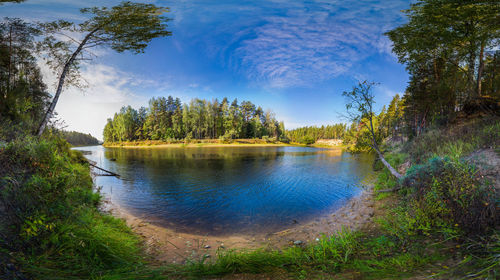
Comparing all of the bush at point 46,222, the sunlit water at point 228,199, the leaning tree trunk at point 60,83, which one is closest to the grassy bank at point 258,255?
the bush at point 46,222

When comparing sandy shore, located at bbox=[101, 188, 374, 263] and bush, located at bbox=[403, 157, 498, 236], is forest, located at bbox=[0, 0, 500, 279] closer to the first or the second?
bush, located at bbox=[403, 157, 498, 236]

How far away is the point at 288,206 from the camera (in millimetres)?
11039

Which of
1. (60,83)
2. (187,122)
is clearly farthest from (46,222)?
(187,122)

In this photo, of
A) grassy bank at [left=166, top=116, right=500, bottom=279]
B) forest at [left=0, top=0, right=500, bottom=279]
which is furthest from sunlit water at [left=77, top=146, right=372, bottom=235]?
grassy bank at [left=166, top=116, right=500, bottom=279]

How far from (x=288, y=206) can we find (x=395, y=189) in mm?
5852

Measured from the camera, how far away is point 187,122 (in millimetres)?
82688

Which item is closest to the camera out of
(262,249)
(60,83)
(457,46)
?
(262,249)

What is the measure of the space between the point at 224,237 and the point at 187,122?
81548 millimetres

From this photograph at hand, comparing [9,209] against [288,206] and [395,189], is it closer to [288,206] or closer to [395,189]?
[288,206]

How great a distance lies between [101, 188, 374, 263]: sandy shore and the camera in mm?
5668

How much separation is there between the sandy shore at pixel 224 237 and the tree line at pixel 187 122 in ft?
245

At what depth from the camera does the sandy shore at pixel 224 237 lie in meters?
5.67

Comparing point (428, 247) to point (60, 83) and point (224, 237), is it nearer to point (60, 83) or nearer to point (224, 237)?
point (224, 237)

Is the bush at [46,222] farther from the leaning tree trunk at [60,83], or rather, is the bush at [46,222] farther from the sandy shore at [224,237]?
the leaning tree trunk at [60,83]
